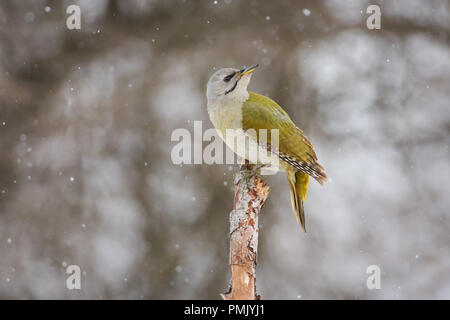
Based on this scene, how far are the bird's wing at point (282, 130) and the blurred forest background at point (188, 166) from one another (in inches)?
86.5

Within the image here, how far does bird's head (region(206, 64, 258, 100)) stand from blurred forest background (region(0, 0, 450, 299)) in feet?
7.04

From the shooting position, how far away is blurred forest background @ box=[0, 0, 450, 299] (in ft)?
17.1

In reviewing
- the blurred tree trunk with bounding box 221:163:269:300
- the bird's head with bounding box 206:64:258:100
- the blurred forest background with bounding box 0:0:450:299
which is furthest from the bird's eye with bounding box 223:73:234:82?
the blurred forest background with bounding box 0:0:450:299

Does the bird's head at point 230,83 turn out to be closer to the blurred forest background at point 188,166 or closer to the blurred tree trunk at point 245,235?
the blurred tree trunk at point 245,235

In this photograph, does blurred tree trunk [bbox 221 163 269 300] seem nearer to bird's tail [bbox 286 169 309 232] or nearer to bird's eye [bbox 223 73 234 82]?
bird's tail [bbox 286 169 309 232]

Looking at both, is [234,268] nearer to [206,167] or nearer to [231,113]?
[231,113]

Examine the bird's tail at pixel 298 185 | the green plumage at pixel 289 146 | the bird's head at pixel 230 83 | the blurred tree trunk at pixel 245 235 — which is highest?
the bird's head at pixel 230 83

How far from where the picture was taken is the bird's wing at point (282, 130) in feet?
9.61

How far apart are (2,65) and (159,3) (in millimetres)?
1794

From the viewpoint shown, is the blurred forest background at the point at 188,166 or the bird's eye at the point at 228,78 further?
the blurred forest background at the point at 188,166

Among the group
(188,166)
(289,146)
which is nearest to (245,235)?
(289,146)

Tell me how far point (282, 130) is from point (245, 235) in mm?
837

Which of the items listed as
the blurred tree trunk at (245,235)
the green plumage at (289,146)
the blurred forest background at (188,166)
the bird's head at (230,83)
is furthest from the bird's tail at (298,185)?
the blurred forest background at (188,166)

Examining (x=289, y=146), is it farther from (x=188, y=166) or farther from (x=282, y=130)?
(x=188, y=166)
